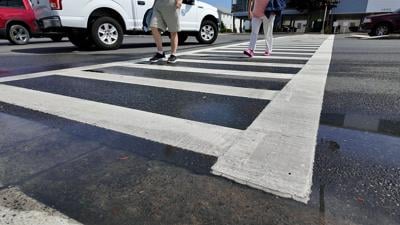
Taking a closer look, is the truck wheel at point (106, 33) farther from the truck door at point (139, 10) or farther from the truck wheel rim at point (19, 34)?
the truck wheel rim at point (19, 34)

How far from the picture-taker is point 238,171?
1.67m

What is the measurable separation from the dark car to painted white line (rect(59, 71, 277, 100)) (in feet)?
51.2

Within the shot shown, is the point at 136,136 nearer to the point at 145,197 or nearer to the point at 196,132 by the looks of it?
the point at 196,132

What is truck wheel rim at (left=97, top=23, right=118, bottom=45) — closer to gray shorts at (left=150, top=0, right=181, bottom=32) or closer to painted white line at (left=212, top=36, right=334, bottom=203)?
gray shorts at (left=150, top=0, right=181, bottom=32)

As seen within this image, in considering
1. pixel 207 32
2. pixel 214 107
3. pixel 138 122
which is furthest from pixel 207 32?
pixel 138 122

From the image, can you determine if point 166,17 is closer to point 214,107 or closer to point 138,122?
point 214,107

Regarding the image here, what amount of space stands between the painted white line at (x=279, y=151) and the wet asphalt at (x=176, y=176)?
0.06 meters

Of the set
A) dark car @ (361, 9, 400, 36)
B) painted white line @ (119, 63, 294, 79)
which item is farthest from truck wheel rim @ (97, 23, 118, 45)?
dark car @ (361, 9, 400, 36)

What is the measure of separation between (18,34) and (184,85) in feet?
34.3

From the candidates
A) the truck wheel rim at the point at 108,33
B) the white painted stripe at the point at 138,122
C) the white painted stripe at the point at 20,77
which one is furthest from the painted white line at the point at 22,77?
the truck wheel rim at the point at 108,33

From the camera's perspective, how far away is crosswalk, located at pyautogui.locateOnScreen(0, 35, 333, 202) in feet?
5.76

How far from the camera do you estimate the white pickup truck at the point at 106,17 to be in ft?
22.6

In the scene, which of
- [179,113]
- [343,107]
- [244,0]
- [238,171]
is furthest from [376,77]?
[244,0]

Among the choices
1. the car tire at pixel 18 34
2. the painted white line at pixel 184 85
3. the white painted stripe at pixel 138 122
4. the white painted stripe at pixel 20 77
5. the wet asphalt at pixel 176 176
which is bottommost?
the wet asphalt at pixel 176 176
